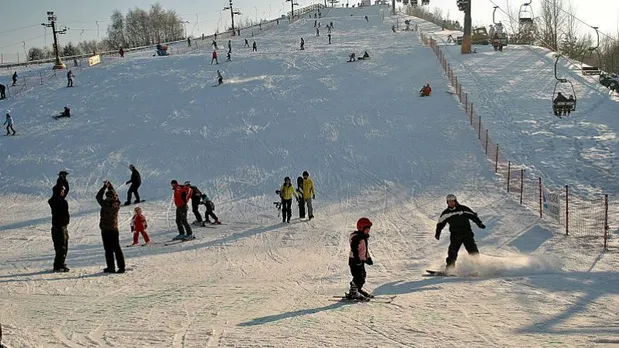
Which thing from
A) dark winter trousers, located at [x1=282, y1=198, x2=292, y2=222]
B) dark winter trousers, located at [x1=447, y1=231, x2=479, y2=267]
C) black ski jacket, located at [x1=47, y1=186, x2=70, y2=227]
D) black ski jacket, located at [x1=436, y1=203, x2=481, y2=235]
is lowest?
dark winter trousers, located at [x1=282, y1=198, x2=292, y2=222]

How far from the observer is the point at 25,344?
6.98 m

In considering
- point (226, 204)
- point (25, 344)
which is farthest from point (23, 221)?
point (25, 344)

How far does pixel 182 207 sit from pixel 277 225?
9.87 feet

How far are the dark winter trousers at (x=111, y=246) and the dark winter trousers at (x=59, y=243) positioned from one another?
77 cm

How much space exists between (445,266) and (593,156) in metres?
13.9

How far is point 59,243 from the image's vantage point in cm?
1082

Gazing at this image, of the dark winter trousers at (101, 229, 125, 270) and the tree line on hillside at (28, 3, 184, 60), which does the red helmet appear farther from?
the tree line on hillside at (28, 3, 184, 60)

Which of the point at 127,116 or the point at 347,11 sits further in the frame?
the point at 347,11

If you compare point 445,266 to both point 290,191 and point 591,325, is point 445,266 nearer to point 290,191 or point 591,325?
point 591,325

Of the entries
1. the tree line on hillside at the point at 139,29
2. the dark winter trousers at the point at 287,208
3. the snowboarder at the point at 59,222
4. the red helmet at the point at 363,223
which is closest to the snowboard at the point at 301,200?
the dark winter trousers at the point at 287,208

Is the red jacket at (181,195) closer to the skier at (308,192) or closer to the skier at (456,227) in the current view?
the skier at (308,192)

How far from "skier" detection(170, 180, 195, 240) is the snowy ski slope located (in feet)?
1.33

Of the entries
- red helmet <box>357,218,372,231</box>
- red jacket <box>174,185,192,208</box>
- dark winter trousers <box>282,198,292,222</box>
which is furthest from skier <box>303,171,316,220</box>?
red helmet <box>357,218,372,231</box>

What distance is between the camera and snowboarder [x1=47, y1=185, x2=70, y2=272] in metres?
10.6
